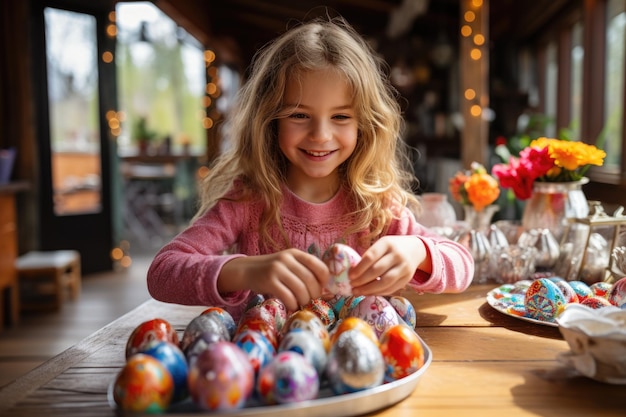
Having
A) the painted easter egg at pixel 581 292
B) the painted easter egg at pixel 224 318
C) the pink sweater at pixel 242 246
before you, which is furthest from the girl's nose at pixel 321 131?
the painted easter egg at pixel 581 292

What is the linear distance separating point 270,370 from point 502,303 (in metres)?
0.66

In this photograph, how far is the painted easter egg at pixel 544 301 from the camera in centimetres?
105

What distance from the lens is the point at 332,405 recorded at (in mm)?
662

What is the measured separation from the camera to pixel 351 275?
0.86 metres

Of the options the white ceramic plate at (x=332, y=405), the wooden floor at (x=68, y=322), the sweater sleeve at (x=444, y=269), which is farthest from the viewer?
the wooden floor at (x=68, y=322)

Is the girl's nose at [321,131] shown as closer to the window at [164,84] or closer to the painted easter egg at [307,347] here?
the painted easter egg at [307,347]

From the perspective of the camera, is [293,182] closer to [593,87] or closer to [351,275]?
[351,275]

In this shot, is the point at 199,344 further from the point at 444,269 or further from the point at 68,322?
the point at 68,322

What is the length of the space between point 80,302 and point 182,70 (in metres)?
7.44

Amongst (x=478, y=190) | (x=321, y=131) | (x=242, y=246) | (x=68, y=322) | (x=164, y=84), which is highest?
(x=164, y=84)

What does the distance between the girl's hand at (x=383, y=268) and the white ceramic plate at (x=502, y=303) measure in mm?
248

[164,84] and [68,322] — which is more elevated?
[164,84]

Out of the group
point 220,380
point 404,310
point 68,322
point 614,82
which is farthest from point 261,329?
point 614,82

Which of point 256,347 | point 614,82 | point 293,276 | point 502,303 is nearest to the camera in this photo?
point 256,347
